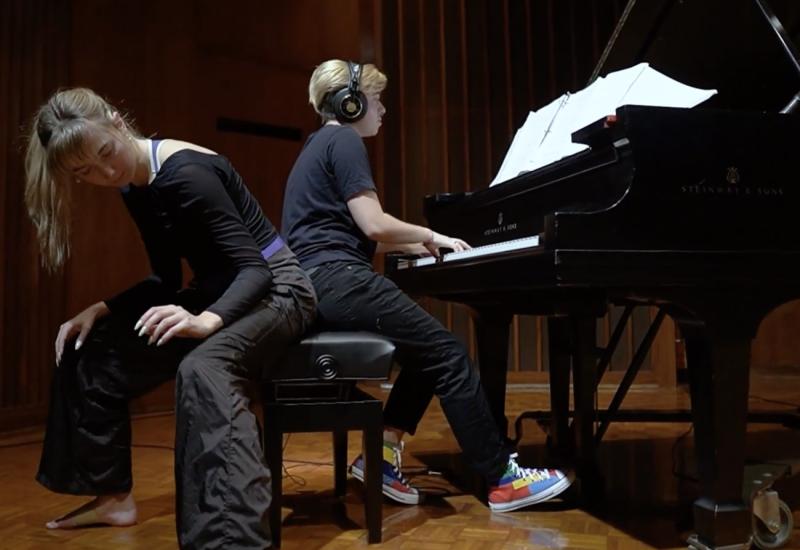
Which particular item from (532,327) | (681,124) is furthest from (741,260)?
(532,327)

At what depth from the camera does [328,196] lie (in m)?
2.06

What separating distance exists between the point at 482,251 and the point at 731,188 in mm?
565

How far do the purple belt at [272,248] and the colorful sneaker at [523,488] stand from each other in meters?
0.83

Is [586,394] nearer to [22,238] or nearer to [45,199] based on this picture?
[45,199]

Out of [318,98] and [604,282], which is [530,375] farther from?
[604,282]

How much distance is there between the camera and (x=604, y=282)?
1.47m

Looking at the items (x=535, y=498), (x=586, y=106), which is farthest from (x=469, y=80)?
(x=535, y=498)

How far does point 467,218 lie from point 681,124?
892mm

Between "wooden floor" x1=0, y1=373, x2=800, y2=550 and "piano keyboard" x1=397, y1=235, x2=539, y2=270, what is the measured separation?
2.22 ft

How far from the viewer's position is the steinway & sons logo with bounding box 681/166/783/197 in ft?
5.07

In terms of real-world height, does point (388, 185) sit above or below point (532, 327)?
above

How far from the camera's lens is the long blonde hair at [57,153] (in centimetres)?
159

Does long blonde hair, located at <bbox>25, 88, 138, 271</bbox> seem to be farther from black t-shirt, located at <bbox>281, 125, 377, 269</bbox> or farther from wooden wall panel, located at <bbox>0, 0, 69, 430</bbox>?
wooden wall panel, located at <bbox>0, 0, 69, 430</bbox>

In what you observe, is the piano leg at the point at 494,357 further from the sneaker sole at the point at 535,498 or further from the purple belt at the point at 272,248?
the purple belt at the point at 272,248
